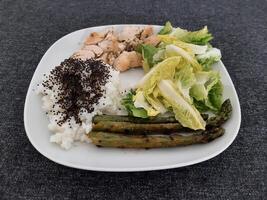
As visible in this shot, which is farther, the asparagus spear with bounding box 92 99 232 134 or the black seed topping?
the black seed topping

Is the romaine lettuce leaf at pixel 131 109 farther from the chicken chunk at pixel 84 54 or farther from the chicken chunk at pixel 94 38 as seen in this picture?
the chicken chunk at pixel 94 38

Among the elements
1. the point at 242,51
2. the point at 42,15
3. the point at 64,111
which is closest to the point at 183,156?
the point at 64,111

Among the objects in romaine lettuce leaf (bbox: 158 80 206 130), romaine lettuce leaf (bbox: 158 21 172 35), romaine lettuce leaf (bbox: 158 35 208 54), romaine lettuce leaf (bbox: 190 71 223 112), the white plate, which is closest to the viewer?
the white plate

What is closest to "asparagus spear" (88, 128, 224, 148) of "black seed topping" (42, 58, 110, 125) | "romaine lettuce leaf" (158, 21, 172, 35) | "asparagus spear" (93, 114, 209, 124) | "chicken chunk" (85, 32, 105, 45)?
"asparagus spear" (93, 114, 209, 124)

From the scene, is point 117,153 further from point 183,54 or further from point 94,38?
point 94,38

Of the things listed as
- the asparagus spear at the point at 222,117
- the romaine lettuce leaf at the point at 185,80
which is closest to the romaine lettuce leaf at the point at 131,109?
the romaine lettuce leaf at the point at 185,80

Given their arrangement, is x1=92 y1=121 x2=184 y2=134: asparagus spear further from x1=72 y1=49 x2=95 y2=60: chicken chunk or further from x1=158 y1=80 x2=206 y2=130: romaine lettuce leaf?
x1=72 y1=49 x2=95 y2=60: chicken chunk

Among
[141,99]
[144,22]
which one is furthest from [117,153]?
[144,22]
